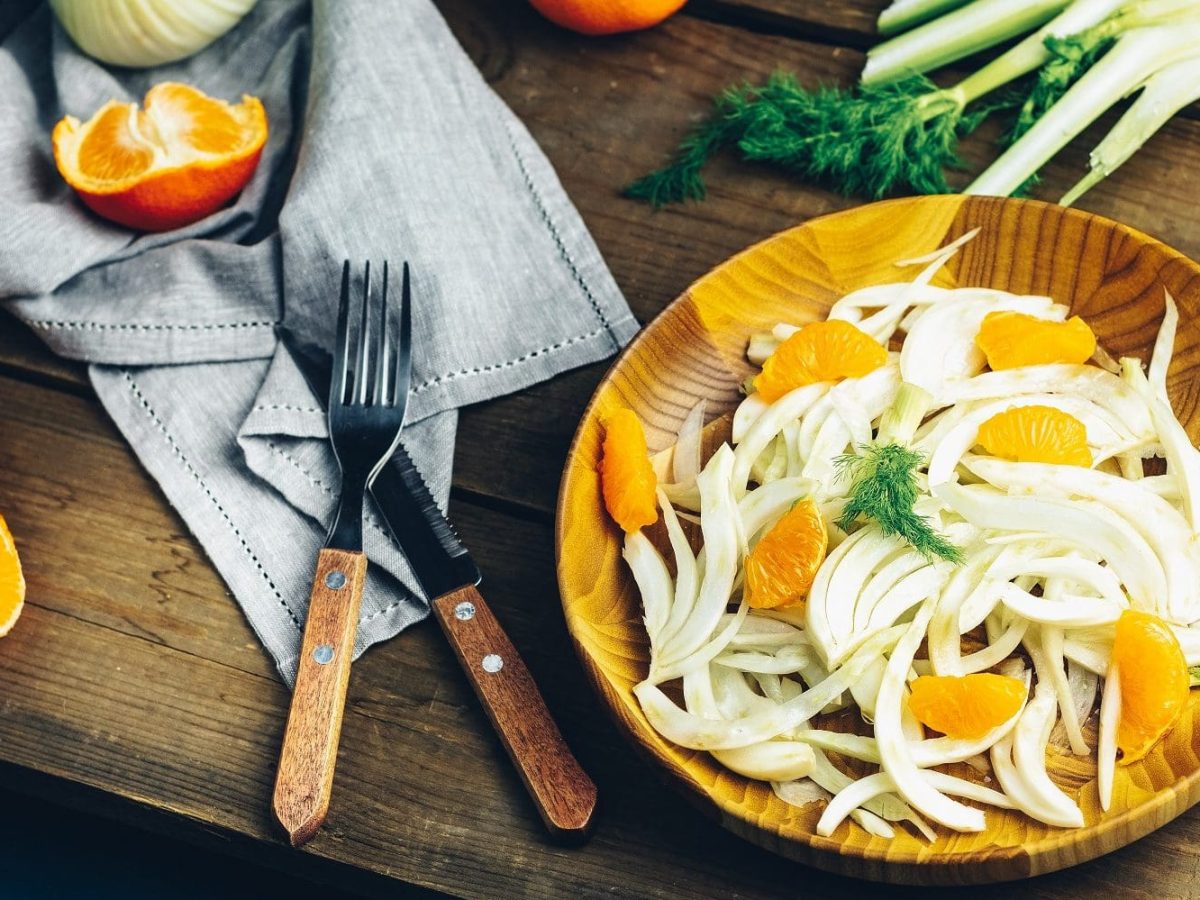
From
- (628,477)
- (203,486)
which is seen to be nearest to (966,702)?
(628,477)

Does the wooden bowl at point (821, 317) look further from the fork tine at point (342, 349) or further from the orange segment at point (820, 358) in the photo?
the fork tine at point (342, 349)

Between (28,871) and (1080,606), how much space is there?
1.76 m

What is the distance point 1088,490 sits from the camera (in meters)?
1.44

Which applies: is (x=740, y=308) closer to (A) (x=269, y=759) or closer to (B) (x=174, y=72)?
(A) (x=269, y=759)

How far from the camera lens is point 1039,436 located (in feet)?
4.79

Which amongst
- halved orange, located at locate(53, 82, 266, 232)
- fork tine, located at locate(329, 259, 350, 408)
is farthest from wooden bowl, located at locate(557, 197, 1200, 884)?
halved orange, located at locate(53, 82, 266, 232)

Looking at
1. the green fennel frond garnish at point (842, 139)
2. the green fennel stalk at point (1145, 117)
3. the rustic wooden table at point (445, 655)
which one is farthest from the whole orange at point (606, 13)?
the green fennel stalk at point (1145, 117)

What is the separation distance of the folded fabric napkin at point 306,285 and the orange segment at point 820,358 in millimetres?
326

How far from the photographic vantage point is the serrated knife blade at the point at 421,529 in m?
1.61

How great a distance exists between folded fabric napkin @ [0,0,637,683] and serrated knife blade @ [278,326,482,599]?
35 millimetres

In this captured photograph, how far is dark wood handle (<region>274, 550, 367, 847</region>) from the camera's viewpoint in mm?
1454

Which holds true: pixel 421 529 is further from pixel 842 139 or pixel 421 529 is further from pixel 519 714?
pixel 842 139

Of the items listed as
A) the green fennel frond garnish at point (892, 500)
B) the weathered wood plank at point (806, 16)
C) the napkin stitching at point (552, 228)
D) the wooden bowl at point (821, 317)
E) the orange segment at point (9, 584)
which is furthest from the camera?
the weathered wood plank at point (806, 16)

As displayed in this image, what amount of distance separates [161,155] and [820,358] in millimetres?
1047
